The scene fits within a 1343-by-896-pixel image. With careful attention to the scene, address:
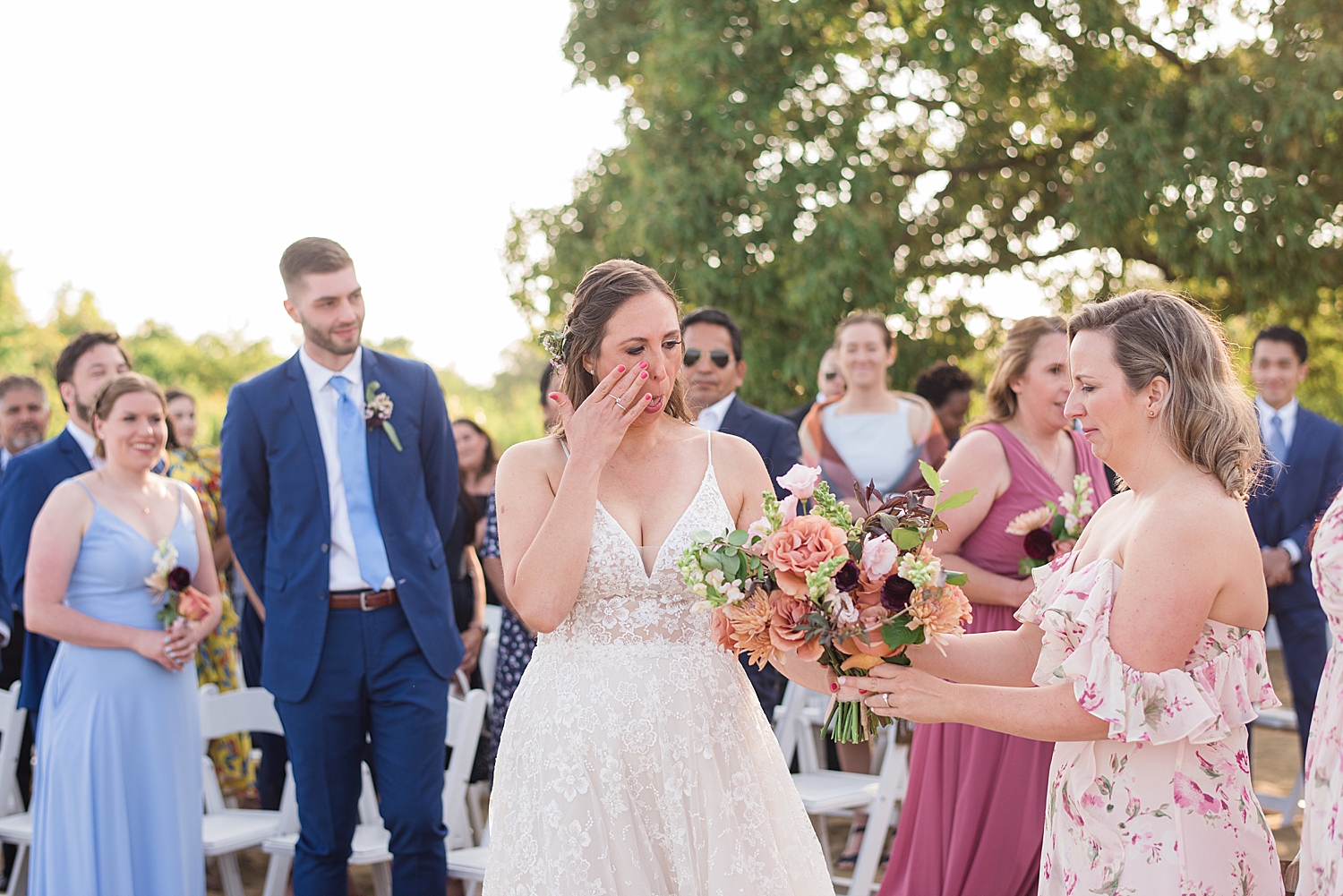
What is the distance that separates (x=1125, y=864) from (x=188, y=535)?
410 cm

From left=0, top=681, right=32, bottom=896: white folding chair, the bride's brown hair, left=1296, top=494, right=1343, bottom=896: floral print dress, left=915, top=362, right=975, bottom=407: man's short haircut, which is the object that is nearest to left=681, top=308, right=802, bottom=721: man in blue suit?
the bride's brown hair

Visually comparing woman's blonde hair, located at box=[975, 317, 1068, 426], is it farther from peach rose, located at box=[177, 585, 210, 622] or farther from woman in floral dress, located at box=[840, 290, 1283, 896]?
peach rose, located at box=[177, 585, 210, 622]

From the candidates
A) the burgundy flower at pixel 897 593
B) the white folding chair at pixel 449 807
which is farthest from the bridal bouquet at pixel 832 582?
the white folding chair at pixel 449 807

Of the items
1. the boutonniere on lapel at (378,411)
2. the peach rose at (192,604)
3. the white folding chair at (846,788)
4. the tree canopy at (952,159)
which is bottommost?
the white folding chair at (846,788)

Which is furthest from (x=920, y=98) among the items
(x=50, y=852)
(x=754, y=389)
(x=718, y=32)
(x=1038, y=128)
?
(x=50, y=852)

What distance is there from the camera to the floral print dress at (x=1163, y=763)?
2482mm

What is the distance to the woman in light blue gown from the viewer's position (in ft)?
15.1

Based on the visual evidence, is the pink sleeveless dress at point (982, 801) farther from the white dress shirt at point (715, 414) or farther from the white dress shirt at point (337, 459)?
the white dress shirt at point (337, 459)

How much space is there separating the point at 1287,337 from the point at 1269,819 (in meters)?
3.04

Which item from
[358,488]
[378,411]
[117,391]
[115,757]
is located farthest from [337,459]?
[115,757]

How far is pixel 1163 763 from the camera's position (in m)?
2.56

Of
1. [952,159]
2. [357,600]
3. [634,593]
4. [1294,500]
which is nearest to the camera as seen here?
[634,593]

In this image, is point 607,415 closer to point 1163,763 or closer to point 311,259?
point 1163,763

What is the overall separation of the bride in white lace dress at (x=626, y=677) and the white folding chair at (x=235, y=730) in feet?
8.32
